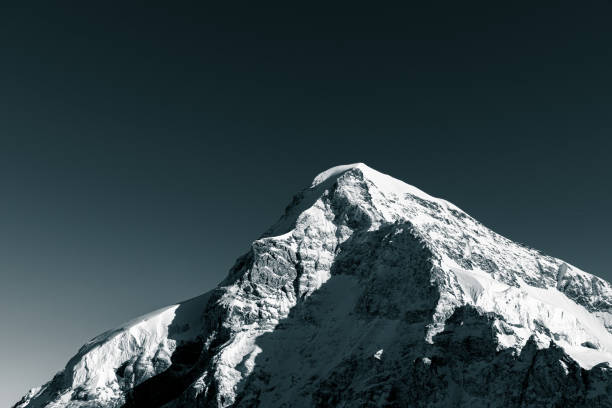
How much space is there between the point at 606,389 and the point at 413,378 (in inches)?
2120

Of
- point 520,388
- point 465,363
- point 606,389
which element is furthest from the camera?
point 465,363

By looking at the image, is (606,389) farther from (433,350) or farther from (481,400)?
(433,350)

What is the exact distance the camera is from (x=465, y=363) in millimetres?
191375

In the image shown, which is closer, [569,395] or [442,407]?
[569,395]

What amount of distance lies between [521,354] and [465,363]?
59.4 ft

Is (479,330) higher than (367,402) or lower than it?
higher

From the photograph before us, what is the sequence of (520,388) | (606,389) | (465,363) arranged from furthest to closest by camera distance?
(465,363) < (520,388) < (606,389)

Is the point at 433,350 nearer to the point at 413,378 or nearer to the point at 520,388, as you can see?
the point at 413,378

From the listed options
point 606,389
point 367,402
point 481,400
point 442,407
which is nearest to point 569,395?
point 606,389

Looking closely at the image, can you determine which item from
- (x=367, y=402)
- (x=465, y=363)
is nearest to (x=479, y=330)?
(x=465, y=363)

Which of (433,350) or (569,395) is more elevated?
(433,350)

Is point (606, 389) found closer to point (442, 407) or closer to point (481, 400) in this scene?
point (481, 400)

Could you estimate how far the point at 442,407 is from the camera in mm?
181375

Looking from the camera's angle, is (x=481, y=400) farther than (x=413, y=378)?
No
